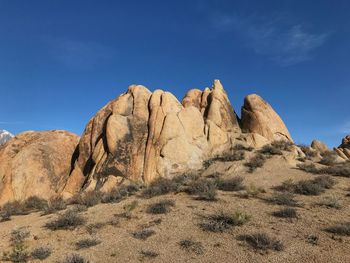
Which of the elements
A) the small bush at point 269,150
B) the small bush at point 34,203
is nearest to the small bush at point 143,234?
the small bush at point 34,203

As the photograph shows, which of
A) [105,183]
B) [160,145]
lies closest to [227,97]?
[160,145]

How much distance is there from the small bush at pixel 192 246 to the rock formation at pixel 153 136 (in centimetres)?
1014

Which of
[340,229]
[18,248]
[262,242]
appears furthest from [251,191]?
[18,248]

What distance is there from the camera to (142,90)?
26531mm

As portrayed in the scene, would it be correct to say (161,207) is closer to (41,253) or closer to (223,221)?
(223,221)

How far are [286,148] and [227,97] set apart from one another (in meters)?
8.33

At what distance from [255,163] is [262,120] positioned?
732 cm

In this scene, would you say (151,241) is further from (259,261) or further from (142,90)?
(142,90)

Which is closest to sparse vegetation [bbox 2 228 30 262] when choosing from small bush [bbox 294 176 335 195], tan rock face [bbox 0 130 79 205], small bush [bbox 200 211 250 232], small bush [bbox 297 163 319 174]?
small bush [bbox 200 211 250 232]

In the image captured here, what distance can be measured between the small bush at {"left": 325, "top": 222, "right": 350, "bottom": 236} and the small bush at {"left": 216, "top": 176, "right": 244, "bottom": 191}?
252 inches

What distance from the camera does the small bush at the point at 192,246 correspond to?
10.4 m

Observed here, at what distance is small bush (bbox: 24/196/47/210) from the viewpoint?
2098cm

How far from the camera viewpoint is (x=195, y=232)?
473 inches

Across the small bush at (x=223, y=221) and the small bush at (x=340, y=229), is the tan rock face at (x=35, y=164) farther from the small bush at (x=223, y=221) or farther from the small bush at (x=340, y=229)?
the small bush at (x=340, y=229)
